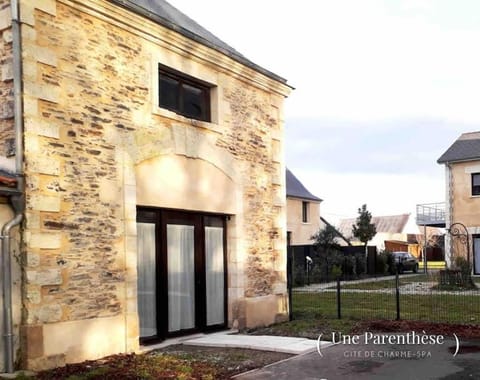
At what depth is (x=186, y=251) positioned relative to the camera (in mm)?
11148

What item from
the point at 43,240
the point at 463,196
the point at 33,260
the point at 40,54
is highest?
the point at 40,54

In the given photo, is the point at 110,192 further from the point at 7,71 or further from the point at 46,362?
the point at 46,362

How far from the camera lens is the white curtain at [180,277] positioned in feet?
34.9

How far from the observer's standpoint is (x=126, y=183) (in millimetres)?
9539

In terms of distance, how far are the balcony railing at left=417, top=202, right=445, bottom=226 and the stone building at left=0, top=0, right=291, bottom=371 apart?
85.1 feet

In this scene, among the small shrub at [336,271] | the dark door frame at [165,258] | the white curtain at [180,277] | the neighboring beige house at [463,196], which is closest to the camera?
the dark door frame at [165,258]

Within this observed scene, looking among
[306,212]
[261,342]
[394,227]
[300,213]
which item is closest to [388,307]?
[261,342]

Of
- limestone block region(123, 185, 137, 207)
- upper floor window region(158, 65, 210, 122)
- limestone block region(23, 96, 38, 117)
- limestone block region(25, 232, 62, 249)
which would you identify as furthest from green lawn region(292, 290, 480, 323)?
limestone block region(23, 96, 38, 117)

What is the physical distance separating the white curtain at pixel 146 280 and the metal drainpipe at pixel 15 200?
8.55ft

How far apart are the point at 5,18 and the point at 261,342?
6.72 meters

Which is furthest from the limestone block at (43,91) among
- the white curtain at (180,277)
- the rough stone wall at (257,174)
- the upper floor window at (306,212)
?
the upper floor window at (306,212)

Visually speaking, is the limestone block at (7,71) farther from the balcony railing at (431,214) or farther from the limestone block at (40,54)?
the balcony railing at (431,214)

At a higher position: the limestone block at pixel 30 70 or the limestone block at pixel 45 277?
the limestone block at pixel 30 70

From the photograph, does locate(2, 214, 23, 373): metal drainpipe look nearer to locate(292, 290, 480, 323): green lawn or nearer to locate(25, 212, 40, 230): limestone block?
locate(25, 212, 40, 230): limestone block
